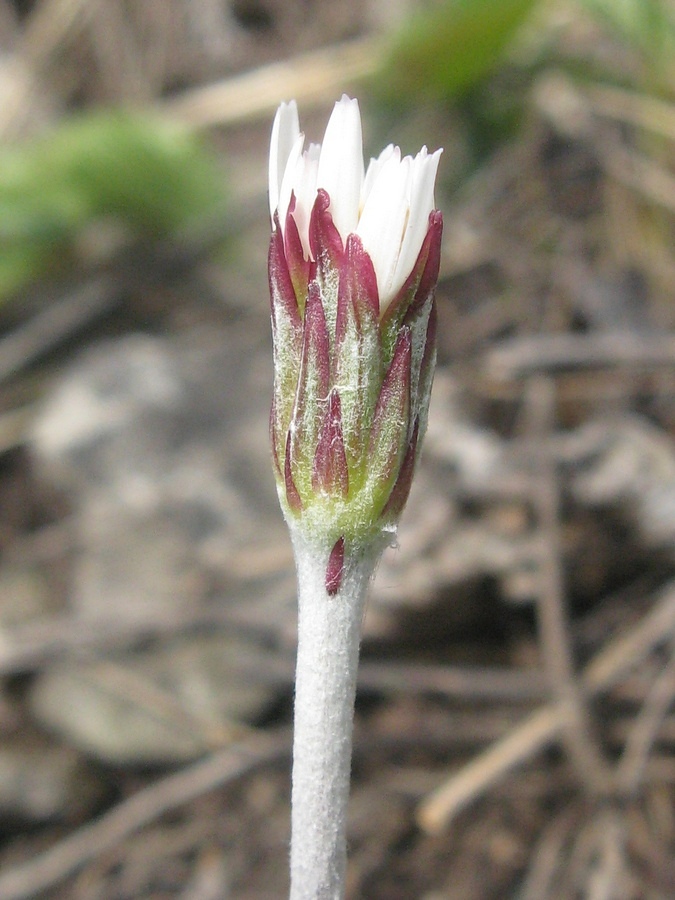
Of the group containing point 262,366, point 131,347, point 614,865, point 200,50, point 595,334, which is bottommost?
point 614,865

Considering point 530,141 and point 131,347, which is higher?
point 530,141

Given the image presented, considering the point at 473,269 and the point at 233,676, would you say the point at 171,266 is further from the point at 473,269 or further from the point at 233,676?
the point at 233,676

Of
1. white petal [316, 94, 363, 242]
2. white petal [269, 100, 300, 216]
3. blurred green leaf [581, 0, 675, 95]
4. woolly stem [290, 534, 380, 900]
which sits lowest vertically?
woolly stem [290, 534, 380, 900]

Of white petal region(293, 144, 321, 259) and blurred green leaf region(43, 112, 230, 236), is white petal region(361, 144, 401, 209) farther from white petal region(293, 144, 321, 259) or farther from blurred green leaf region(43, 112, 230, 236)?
blurred green leaf region(43, 112, 230, 236)

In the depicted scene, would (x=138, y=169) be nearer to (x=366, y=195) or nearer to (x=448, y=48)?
(x=448, y=48)

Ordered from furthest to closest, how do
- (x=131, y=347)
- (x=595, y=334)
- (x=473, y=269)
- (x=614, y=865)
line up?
(x=473, y=269) < (x=131, y=347) < (x=595, y=334) < (x=614, y=865)

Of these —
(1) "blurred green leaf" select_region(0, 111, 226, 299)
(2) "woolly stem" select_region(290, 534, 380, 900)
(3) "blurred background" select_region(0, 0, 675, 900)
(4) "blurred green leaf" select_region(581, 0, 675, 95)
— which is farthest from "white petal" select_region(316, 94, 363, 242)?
(1) "blurred green leaf" select_region(0, 111, 226, 299)

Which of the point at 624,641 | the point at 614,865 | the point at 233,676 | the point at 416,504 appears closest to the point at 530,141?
the point at 416,504
